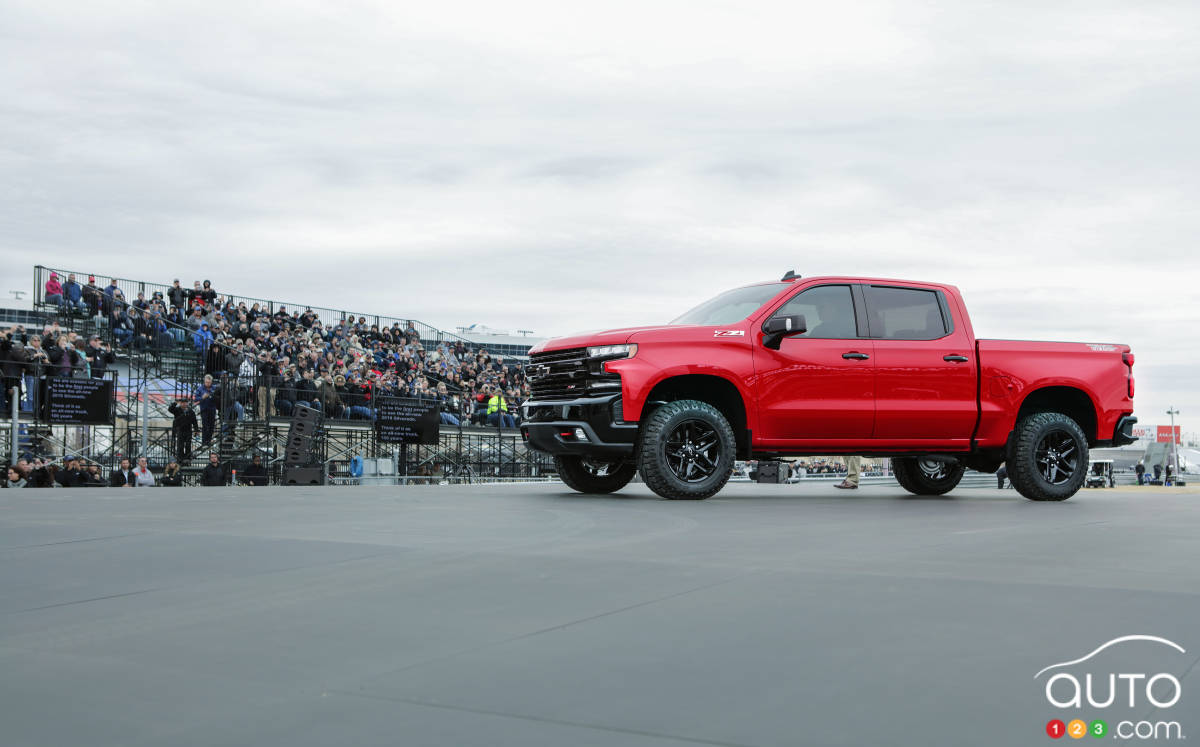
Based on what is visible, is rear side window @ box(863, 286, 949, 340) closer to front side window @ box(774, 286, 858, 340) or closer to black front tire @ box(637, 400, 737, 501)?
front side window @ box(774, 286, 858, 340)

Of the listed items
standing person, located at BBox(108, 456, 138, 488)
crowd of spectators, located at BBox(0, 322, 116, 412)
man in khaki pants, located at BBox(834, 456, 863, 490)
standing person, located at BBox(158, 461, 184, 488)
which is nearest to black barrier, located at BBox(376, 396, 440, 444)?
standing person, located at BBox(158, 461, 184, 488)

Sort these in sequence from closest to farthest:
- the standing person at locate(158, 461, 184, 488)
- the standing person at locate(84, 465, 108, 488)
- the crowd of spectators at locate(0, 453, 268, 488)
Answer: the crowd of spectators at locate(0, 453, 268, 488)
the standing person at locate(84, 465, 108, 488)
the standing person at locate(158, 461, 184, 488)

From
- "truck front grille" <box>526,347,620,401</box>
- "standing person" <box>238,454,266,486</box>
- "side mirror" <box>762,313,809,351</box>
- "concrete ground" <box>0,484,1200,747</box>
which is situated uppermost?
"side mirror" <box>762,313,809,351</box>

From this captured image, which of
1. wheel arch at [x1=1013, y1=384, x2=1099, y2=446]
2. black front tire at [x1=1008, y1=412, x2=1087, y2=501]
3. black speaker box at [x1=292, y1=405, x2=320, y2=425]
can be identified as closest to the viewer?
black front tire at [x1=1008, y1=412, x2=1087, y2=501]

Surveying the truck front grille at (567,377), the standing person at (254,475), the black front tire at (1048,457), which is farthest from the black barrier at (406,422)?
the black front tire at (1048,457)

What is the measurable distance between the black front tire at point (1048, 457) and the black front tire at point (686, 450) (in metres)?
3.13

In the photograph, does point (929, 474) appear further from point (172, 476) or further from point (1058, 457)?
point (172, 476)

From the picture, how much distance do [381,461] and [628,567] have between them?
2200cm

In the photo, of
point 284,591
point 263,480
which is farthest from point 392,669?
point 263,480

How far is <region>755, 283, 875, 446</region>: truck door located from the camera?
1042 centimetres

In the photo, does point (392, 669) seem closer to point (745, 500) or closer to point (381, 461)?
point (745, 500)

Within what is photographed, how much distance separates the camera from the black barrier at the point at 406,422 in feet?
82.3

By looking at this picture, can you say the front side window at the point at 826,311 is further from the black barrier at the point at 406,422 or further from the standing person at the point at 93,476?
the black barrier at the point at 406,422

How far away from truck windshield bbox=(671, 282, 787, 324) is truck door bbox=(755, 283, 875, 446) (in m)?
0.27
